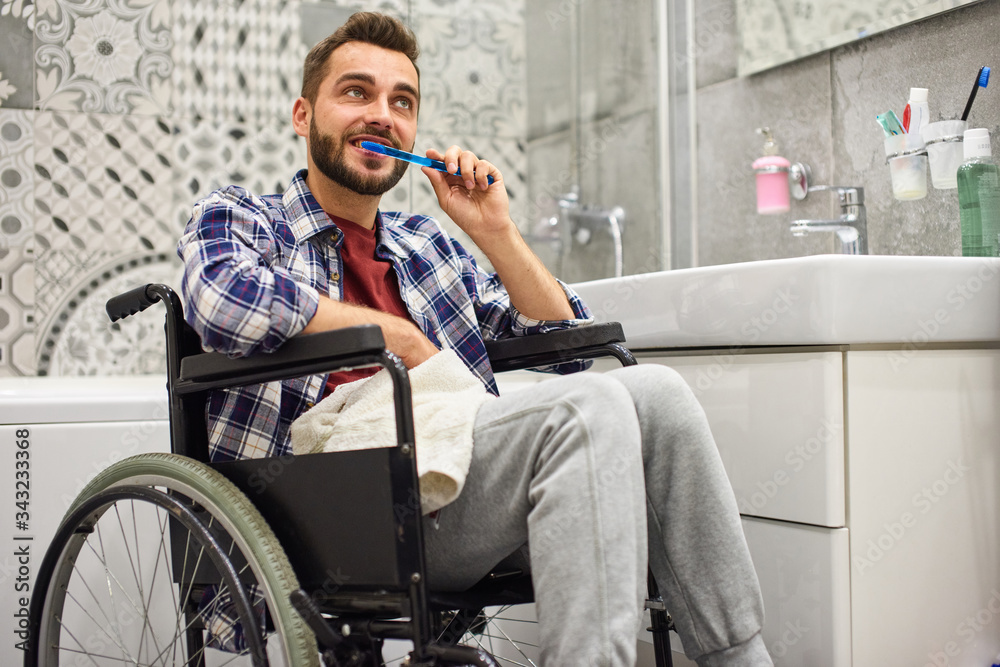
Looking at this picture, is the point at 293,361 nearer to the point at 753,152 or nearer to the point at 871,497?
the point at 871,497

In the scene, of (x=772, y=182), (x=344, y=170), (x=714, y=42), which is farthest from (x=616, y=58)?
(x=344, y=170)

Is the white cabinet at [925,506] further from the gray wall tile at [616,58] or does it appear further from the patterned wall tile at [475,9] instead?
the patterned wall tile at [475,9]

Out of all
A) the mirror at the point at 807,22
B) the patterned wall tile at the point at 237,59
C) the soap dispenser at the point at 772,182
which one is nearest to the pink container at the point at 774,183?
the soap dispenser at the point at 772,182

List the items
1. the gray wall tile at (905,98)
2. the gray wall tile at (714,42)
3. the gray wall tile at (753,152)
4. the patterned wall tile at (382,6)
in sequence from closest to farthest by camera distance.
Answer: the gray wall tile at (905,98)
the gray wall tile at (753,152)
the gray wall tile at (714,42)
the patterned wall tile at (382,6)

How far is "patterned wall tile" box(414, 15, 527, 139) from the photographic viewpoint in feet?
7.80

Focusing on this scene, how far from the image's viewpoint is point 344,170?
50.3 inches

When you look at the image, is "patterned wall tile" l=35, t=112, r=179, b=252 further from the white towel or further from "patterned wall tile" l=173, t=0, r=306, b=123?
the white towel

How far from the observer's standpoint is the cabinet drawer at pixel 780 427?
1.14 m

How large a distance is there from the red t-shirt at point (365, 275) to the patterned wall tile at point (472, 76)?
1.13m

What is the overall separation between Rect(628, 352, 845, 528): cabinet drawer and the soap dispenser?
0.61 meters

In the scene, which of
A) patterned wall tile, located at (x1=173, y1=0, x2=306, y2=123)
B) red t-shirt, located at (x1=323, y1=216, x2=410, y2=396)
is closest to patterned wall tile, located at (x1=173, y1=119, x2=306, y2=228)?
patterned wall tile, located at (x1=173, y1=0, x2=306, y2=123)

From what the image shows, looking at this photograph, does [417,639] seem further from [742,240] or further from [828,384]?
[742,240]

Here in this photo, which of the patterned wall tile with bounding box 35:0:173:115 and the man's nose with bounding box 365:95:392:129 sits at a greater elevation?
the patterned wall tile with bounding box 35:0:173:115

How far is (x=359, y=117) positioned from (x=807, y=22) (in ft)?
3.25
